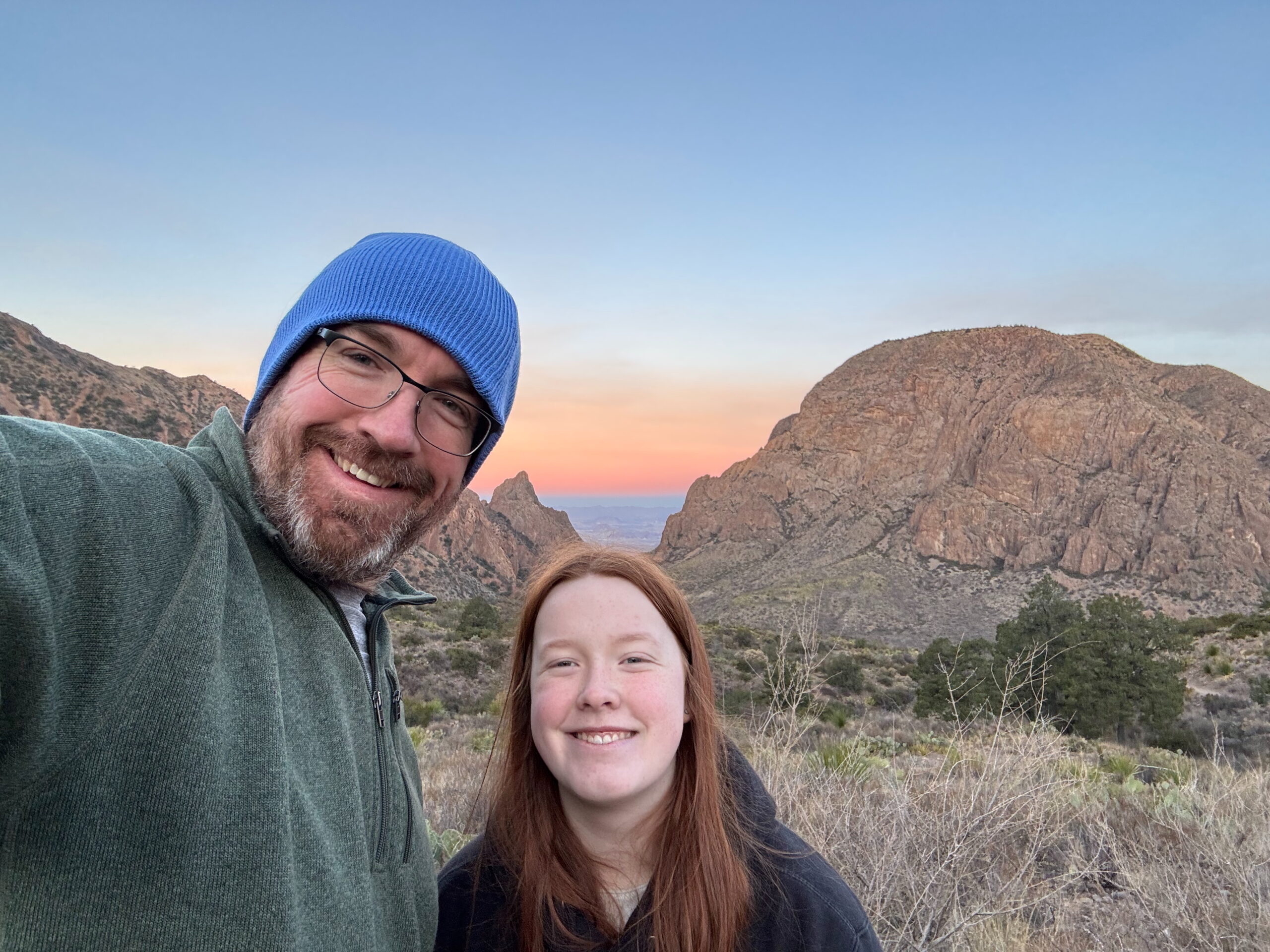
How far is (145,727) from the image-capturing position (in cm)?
98

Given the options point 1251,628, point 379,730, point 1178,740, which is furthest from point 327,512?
point 1251,628

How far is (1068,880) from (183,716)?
462 cm

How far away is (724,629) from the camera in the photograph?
97.7ft

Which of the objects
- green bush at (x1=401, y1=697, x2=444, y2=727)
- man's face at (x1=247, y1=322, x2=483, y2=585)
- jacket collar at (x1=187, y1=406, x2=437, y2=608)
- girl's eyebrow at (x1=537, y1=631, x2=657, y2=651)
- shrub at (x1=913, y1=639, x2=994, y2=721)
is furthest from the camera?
shrub at (x1=913, y1=639, x2=994, y2=721)

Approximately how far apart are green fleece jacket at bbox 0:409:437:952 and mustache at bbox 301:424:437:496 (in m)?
0.33

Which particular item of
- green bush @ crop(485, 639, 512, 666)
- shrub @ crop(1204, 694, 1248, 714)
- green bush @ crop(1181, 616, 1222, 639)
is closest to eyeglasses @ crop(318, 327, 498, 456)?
green bush @ crop(485, 639, 512, 666)

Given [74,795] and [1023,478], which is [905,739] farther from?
[1023,478]

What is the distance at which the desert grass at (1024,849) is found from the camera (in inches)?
140

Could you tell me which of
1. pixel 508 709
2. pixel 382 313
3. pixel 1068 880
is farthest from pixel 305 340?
pixel 1068 880

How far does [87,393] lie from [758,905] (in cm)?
4110

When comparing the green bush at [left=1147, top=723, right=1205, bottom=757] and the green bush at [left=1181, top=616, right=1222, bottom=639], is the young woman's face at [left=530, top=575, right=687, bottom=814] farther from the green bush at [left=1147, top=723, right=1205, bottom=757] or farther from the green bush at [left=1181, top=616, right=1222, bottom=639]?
the green bush at [left=1181, top=616, right=1222, bottom=639]

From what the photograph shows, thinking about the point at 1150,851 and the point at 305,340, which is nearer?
the point at 305,340

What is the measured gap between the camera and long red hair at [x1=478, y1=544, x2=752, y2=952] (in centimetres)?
175

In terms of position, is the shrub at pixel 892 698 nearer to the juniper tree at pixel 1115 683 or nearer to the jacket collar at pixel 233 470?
the juniper tree at pixel 1115 683
